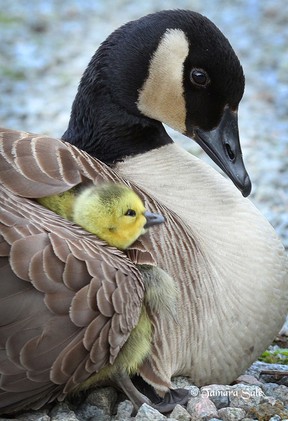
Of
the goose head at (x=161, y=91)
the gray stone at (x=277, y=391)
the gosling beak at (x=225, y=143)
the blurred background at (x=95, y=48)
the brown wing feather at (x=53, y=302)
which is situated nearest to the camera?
the brown wing feather at (x=53, y=302)

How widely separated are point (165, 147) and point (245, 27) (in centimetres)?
788

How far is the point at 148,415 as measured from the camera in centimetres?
375

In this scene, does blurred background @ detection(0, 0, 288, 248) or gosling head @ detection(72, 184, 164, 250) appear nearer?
gosling head @ detection(72, 184, 164, 250)

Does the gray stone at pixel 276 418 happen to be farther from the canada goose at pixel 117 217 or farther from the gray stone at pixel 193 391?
the canada goose at pixel 117 217

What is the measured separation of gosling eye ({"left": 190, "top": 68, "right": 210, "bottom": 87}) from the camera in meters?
4.78

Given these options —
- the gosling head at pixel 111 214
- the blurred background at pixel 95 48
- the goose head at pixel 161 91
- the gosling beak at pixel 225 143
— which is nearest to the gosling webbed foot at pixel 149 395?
the gosling head at pixel 111 214

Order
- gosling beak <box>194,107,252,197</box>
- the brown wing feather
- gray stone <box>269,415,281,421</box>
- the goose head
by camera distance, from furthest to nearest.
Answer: gosling beak <box>194,107,252,197</box>
the goose head
gray stone <box>269,415,281,421</box>
the brown wing feather

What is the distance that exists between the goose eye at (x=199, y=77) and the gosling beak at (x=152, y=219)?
96 cm

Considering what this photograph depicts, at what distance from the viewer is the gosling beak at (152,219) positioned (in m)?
4.08

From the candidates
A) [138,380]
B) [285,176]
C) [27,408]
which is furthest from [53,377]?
[285,176]

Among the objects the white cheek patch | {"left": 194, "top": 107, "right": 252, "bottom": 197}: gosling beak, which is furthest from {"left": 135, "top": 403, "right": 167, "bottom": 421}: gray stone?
the white cheek patch

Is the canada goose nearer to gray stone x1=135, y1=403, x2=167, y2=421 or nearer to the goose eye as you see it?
gray stone x1=135, y1=403, x2=167, y2=421

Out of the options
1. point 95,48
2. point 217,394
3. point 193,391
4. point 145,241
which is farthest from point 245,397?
point 95,48

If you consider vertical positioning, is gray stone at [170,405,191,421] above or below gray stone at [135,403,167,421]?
below
